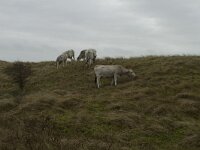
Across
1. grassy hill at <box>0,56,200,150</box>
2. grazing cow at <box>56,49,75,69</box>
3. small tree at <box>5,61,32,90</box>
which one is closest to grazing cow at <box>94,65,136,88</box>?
grassy hill at <box>0,56,200,150</box>

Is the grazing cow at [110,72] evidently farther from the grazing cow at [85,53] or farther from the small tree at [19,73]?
the small tree at [19,73]

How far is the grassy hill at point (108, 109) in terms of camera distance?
48.9 ft

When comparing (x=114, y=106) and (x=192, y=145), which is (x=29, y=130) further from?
(x=114, y=106)

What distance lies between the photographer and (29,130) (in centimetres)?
1388

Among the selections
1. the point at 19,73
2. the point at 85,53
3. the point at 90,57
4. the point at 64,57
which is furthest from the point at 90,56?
the point at 19,73

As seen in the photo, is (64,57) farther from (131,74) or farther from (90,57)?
(131,74)

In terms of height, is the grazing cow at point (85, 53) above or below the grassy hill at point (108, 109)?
above

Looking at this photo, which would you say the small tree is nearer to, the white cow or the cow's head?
the white cow

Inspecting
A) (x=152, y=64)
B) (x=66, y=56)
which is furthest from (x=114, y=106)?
(x=66, y=56)

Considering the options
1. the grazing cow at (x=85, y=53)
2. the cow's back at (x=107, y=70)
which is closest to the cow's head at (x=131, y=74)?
the cow's back at (x=107, y=70)

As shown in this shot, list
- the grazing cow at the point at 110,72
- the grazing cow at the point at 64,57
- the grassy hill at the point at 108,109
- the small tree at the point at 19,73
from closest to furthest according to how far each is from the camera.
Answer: the grassy hill at the point at 108,109 < the grazing cow at the point at 110,72 < the small tree at the point at 19,73 < the grazing cow at the point at 64,57

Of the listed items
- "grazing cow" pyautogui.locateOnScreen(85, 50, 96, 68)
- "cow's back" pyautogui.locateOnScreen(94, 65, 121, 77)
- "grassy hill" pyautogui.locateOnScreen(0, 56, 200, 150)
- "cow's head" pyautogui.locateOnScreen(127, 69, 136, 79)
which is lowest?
"grassy hill" pyautogui.locateOnScreen(0, 56, 200, 150)

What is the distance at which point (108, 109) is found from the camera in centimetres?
2411

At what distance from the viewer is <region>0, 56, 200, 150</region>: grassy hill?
14914 mm
